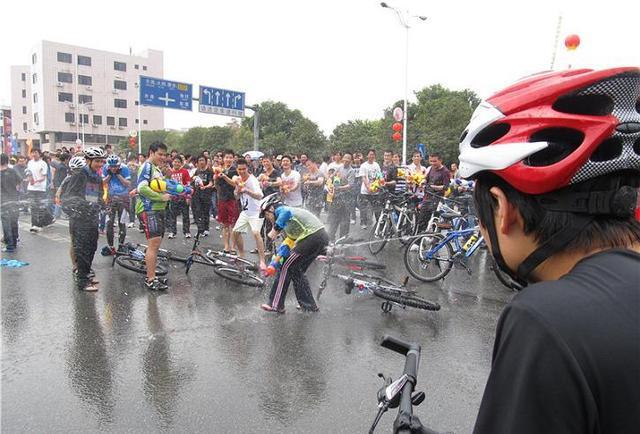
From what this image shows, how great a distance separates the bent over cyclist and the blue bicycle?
7.21 feet

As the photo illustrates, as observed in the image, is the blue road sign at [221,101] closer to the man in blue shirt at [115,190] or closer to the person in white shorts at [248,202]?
the man in blue shirt at [115,190]

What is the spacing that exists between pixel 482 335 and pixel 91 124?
259 feet

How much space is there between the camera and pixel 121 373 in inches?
163

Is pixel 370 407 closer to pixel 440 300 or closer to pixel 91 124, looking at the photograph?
pixel 440 300

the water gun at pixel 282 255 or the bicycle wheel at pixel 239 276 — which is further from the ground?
the water gun at pixel 282 255

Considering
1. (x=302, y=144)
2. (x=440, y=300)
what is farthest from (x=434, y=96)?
(x=440, y=300)

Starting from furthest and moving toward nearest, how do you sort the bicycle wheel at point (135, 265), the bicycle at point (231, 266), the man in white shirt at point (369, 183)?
1. the man in white shirt at point (369, 183)
2. the bicycle wheel at point (135, 265)
3. the bicycle at point (231, 266)

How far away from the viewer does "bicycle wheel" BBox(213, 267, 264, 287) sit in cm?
699

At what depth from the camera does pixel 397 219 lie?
10.1 m

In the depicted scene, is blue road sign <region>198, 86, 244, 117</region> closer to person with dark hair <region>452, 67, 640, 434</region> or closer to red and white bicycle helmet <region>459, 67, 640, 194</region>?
person with dark hair <region>452, 67, 640, 434</region>

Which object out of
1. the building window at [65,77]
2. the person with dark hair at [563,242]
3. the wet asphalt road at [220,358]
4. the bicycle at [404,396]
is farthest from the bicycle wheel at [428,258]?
the building window at [65,77]

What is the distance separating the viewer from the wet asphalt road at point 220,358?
345cm

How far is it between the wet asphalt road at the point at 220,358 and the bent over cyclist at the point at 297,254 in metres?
0.20

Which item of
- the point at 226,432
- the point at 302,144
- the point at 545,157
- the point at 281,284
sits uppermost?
the point at 302,144
